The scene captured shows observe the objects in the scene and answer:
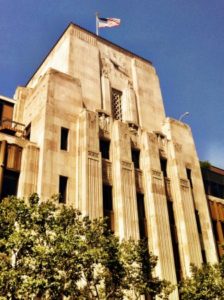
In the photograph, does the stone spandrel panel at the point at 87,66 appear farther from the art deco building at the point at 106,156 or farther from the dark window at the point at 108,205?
the dark window at the point at 108,205

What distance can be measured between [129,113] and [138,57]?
1024 cm

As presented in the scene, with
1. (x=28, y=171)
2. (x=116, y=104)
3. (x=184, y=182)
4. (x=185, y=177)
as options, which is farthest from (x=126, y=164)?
(x=116, y=104)

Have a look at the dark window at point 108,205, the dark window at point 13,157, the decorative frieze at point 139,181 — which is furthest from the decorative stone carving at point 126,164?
the dark window at point 13,157

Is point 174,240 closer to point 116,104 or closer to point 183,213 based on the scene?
point 183,213

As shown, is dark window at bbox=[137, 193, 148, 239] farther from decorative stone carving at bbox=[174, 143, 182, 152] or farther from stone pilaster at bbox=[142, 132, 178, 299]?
decorative stone carving at bbox=[174, 143, 182, 152]

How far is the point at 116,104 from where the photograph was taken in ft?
121

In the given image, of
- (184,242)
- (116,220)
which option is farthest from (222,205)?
(116,220)

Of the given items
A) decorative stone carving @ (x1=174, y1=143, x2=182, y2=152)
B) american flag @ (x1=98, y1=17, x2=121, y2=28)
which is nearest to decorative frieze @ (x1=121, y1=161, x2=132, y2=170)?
decorative stone carving @ (x1=174, y1=143, x2=182, y2=152)

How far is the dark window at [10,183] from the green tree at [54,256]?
6909 mm

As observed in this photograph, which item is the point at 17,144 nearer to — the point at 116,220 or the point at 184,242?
the point at 116,220

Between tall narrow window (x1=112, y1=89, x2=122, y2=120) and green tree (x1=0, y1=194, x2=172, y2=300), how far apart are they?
58.9ft

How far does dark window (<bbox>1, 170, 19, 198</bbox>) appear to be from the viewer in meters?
24.3

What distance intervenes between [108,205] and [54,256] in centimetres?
1136

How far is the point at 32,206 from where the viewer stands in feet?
56.5
